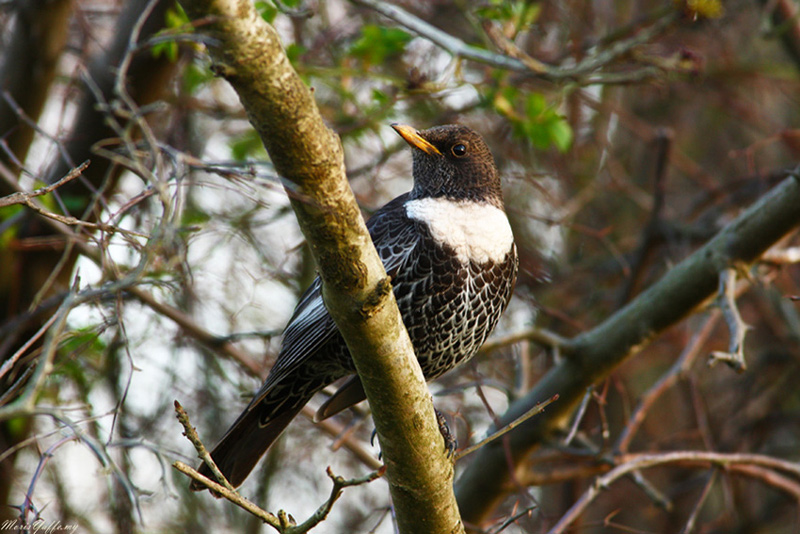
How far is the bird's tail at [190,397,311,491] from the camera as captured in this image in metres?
3.49

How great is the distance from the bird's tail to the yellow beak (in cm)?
128

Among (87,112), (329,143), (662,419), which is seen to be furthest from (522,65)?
(662,419)

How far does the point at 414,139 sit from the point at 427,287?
78 centimetres

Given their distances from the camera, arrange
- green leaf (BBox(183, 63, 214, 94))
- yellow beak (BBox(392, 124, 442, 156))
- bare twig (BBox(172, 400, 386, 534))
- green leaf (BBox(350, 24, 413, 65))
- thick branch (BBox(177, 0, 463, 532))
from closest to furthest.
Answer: thick branch (BBox(177, 0, 463, 532)) → bare twig (BBox(172, 400, 386, 534)) → yellow beak (BBox(392, 124, 442, 156)) → green leaf (BBox(350, 24, 413, 65)) → green leaf (BBox(183, 63, 214, 94))

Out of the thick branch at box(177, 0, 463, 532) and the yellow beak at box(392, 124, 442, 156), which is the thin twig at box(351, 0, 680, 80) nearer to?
the yellow beak at box(392, 124, 442, 156)

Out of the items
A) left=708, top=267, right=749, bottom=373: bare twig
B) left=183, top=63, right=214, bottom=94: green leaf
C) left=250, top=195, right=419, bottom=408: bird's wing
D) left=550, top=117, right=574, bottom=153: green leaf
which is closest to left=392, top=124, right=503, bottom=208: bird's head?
left=250, top=195, right=419, bottom=408: bird's wing

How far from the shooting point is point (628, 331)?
3.72 m

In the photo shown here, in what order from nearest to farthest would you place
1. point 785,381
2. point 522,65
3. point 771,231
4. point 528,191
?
point 771,231 → point 522,65 → point 785,381 → point 528,191

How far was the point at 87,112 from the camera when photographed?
4.44 meters

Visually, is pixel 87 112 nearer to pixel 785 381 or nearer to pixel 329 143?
pixel 329 143

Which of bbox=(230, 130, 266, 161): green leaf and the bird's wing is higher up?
bbox=(230, 130, 266, 161): green leaf

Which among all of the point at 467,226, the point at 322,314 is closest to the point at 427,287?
the point at 467,226

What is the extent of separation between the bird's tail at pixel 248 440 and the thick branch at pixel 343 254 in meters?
1.00

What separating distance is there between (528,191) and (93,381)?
350 cm
